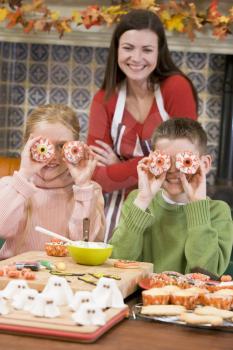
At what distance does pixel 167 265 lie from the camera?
7.23ft

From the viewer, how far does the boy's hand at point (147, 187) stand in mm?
2221

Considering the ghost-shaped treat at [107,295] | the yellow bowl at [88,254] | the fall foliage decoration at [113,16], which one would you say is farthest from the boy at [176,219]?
the fall foliage decoration at [113,16]

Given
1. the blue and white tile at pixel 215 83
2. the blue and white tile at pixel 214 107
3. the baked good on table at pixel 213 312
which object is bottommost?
the baked good on table at pixel 213 312

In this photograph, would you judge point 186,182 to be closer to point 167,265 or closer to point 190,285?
point 167,265

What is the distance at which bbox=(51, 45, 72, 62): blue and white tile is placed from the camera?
4.59 metres

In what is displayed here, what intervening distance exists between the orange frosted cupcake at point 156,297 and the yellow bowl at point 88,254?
30 centimetres

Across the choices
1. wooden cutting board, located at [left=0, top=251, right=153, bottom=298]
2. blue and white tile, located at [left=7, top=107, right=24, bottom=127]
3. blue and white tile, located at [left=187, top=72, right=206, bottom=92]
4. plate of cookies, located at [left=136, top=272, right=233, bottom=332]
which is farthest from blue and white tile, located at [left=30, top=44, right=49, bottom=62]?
plate of cookies, located at [left=136, top=272, right=233, bottom=332]

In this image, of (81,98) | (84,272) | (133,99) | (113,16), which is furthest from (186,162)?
(81,98)

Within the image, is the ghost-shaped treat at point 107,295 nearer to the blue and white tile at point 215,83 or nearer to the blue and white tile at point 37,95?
the blue and white tile at point 215,83

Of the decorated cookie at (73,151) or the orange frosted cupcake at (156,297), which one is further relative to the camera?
the decorated cookie at (73,151)

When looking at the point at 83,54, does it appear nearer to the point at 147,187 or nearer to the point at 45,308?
the point at 147,187

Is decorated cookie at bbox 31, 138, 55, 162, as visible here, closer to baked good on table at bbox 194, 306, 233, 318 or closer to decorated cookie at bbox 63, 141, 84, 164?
decorated cookie at bbox 63, 141, 84, 164

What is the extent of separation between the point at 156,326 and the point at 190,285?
0.27 metres

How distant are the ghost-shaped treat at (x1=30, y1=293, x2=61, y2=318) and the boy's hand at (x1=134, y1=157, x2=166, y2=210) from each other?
833 mm
